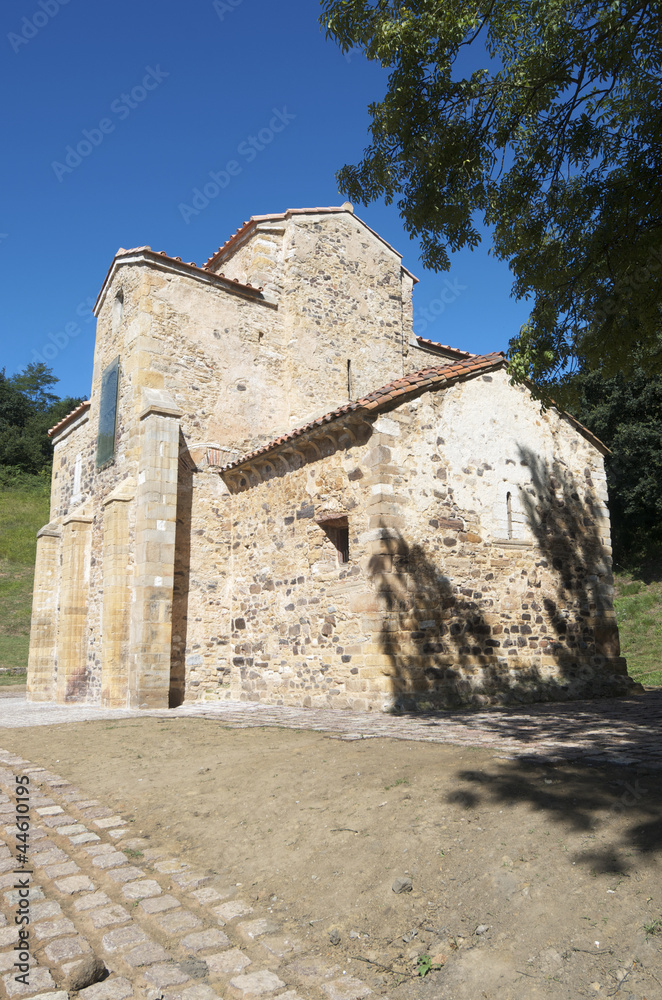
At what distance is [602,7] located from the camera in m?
6.57

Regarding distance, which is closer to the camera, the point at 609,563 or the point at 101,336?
the point at 609,563

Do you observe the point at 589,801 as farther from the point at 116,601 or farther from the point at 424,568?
the point at 116,601

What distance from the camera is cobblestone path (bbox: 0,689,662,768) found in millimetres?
5461

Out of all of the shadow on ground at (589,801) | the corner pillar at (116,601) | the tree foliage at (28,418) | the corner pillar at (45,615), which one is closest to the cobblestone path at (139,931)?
the shadow on ground at (589,801)

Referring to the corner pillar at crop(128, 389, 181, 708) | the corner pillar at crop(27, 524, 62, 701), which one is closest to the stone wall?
the corner pillar at crop(128, 389, 181, 708)

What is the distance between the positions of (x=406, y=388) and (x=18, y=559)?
86.0ft

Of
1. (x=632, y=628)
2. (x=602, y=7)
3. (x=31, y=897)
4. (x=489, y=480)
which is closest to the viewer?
(x=31, y=897)

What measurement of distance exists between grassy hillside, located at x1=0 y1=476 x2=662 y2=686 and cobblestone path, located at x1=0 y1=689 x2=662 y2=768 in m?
7.41

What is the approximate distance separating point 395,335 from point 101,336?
7.22 metres

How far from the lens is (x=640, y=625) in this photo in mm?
21016

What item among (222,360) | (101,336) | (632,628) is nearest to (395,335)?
(222,360)

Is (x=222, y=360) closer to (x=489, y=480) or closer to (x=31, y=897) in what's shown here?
(x=489, y=480)

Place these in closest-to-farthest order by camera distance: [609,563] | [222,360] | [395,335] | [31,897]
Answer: [31,897] < [609,563] < [222,360] < [395,335]

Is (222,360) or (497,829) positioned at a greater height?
(222,360)
